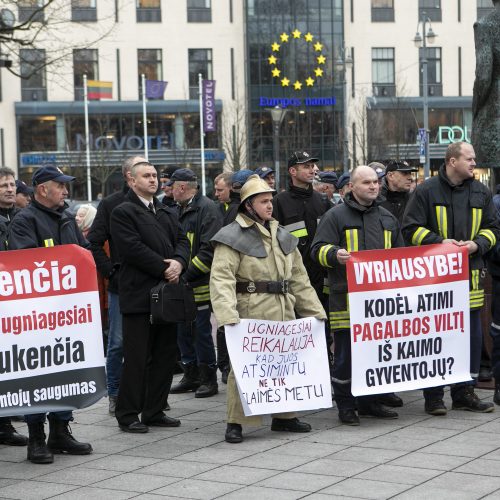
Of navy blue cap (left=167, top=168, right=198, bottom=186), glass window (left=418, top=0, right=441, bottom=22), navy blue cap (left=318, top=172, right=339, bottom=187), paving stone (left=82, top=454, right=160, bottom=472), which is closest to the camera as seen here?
paving stone (left=82, top=454, right=160, bottom=472)

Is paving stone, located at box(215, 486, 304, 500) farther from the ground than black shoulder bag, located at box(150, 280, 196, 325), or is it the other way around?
black shoulder bag, located at box(150, 280, 196, 325)

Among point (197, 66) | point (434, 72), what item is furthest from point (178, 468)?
point (434, 72)

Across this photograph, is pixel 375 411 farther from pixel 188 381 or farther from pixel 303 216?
pixel 188 381

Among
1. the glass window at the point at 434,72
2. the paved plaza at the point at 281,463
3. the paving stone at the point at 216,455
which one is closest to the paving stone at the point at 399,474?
the paved plaza at the point at 281,463

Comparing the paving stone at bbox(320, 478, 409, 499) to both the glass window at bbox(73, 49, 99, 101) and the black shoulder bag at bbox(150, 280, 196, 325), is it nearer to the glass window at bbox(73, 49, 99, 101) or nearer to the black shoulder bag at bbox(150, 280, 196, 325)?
the black shoulder bag at bbox(150, 280, 196, 325)

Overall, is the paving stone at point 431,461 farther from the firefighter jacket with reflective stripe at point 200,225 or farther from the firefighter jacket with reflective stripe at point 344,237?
the firefighter jacket with reflective stripe at point 200,225

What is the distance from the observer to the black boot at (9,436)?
8500 mm

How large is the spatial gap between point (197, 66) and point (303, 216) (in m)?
53.8

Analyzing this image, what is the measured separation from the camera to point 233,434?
27.0 ft

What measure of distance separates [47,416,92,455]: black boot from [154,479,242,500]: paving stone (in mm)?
1253

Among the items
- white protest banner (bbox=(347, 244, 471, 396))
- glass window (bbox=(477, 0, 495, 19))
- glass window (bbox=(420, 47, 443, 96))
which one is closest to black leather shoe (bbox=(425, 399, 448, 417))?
white protest banner (bbox=(347, 244, 471, 396))

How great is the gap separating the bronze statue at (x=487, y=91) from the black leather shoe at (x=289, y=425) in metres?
4.23

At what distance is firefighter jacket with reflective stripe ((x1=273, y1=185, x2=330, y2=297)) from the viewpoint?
10.1 metres

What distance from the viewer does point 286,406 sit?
332 inches
